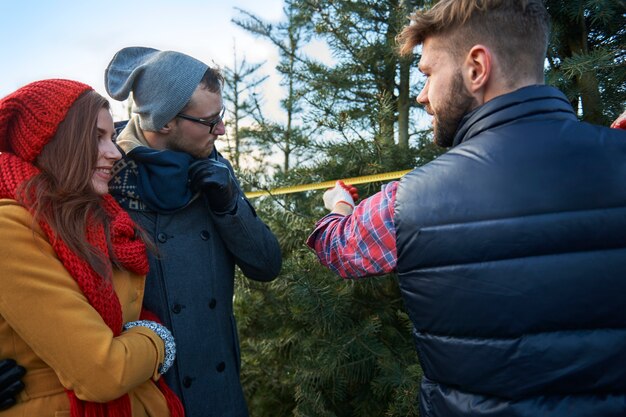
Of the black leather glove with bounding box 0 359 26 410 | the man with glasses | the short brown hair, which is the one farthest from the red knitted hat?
the short brown hair

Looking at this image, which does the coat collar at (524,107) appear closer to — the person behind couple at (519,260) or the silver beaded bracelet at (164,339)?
the person behind couple at (519,260)

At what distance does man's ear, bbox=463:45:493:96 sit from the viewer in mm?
1502

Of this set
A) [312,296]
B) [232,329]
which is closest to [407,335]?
[312,296]

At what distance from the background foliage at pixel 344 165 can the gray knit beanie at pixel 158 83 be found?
0.71 m

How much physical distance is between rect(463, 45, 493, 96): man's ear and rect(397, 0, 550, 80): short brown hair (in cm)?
3

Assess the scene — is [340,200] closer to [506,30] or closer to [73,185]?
[506,30]

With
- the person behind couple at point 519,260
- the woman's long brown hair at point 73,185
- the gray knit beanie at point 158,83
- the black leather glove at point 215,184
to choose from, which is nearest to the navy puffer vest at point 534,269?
the person behind couple at point 519,260

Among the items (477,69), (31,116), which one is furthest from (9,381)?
(477,69)

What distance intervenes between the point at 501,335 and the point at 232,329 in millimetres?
1128

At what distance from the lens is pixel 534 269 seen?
50.8 inches

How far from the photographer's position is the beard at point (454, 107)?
1542 millimetres

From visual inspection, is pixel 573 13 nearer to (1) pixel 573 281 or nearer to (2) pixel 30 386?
(1) pixel 573 281

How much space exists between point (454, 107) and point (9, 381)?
1542 millimetres

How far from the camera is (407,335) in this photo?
2.83 meters
